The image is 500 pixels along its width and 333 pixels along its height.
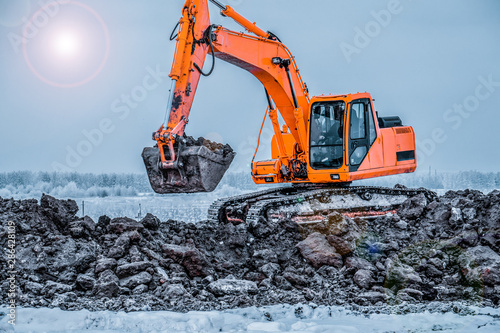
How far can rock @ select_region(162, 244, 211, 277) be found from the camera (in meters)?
6.70

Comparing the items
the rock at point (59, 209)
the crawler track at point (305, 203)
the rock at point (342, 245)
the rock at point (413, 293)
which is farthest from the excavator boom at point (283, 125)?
the rock at point (413, 293)

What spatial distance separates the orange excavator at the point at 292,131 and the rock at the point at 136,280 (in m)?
2.62

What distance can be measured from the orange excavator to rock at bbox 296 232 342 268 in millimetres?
1869

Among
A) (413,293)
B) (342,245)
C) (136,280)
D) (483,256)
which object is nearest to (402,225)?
(483,256)

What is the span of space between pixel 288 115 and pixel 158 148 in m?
3.96

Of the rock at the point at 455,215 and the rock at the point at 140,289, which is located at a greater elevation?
the rock at the point at 455,215

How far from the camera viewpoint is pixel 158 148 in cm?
829

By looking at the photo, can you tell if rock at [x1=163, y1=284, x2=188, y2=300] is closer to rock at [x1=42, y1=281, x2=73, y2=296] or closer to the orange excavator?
rock at [x1=42, y1=281, x2=73, y2=296]

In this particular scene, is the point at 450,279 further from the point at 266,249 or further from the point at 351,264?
the point at 266,249

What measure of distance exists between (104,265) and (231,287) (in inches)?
62.4

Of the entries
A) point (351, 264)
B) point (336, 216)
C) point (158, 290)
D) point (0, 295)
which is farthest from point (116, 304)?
point (336, 216)

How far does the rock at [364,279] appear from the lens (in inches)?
250

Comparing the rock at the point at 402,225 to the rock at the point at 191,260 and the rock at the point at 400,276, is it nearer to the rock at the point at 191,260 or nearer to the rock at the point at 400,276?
the rock at the point at 400,276

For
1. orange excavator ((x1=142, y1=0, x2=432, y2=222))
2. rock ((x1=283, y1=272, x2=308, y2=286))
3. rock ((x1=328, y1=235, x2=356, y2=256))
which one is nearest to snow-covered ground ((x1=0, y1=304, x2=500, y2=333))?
rock ((x1=283, y1=272, x2=308, y2=286))
